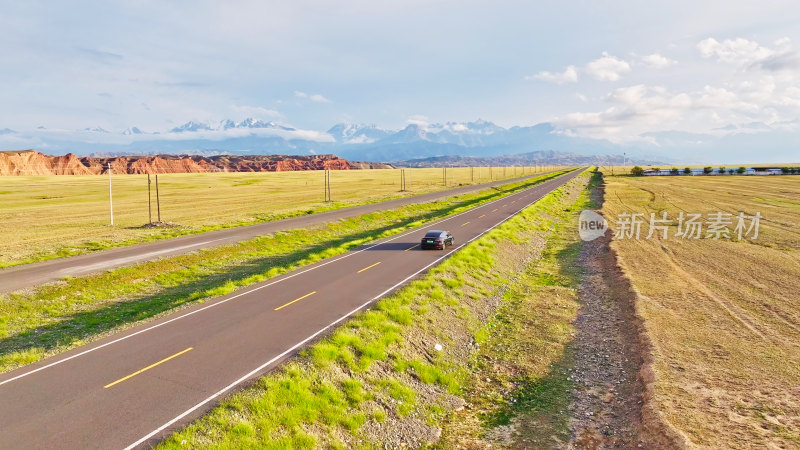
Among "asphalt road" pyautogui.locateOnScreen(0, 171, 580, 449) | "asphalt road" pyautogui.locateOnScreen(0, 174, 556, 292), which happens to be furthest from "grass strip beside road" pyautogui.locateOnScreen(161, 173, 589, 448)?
"asphalt road" pyautogui.locateOnScreen(0, 174, 556, 292)

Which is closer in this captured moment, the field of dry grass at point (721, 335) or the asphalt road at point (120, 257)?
the field of dry grass at point (721, 335)

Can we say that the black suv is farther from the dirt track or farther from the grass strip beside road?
the dirt track

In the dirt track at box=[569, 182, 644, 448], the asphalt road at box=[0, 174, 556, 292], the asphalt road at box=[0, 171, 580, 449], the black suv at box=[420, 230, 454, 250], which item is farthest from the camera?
the black suv at box=[420, 230, 454, 250]

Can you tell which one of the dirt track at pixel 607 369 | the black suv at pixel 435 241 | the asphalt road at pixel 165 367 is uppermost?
the black suv at pixel 435 241

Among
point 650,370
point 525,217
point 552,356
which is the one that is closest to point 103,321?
point 552,356

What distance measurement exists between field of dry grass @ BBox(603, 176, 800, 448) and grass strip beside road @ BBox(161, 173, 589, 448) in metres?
3.65

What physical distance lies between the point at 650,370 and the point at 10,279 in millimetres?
34055

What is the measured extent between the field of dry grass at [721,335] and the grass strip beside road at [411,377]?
3.65 m

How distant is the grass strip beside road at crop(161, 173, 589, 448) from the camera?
11.9m

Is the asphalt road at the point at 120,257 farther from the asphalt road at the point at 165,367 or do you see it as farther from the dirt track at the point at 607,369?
the dirt track at the point at 607,369

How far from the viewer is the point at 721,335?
64.2ft

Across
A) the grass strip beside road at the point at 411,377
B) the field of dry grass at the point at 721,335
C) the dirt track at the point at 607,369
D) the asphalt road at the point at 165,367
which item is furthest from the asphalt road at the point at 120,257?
the field of dry grass at the point at 721,335

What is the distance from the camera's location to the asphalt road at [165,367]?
11.4 m

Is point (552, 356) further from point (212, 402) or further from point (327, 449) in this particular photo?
point (212, 402)
